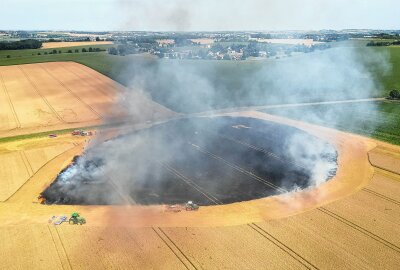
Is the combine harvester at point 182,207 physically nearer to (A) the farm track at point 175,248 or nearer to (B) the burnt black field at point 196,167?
(B) the burnt black field at point 196,167

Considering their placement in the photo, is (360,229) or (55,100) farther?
(55,100)

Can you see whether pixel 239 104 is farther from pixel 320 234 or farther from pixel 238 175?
pixel 320 234

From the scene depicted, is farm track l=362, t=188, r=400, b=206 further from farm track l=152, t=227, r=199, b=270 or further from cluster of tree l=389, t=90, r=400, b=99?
cluster of tree l=389, t=90, r=400, b=99

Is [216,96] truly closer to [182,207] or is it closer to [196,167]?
[196,167]

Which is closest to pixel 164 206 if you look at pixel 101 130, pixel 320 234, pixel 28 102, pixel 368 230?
pixel 320 234

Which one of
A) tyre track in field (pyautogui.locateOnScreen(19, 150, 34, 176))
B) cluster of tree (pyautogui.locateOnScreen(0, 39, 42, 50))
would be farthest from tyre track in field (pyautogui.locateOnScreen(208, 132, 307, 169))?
cluster of tree (pyautogui.locateOnScreen(0, 39, 42, 50))

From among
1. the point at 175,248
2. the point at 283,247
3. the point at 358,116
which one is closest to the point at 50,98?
the point at 175,248
